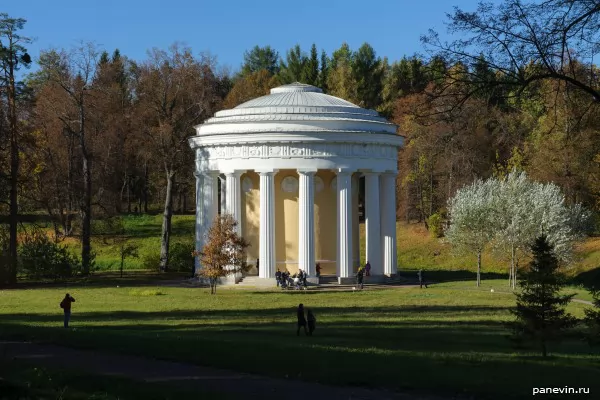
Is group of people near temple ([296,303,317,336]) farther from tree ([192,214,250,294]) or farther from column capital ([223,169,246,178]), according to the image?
column capital ([223,169,246,178])

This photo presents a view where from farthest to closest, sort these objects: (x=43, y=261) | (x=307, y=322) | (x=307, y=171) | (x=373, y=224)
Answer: (x=373, y=224) < (x=43, y=261) < (x=307, y=171) < (x=307, y=322)

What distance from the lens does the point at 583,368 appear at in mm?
21219

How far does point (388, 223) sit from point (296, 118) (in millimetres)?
9645

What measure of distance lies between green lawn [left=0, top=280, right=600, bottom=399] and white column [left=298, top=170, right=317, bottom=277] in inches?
169

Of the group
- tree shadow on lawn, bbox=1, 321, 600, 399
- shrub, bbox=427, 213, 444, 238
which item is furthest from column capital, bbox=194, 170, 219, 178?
tree shadow on lawn, bbox=1, 321, 600, 399

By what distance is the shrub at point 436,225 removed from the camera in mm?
77500

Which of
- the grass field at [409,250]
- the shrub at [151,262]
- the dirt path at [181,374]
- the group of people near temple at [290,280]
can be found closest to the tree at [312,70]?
the grass field at [409,250]

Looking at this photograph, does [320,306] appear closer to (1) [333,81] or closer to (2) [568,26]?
(2) [568,26]

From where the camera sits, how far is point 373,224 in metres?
57.9

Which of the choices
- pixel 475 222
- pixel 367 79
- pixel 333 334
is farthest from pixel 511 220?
pixel 367 79

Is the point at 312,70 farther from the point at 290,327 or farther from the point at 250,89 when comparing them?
the point at 290,327

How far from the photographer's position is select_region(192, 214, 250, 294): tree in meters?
49.2

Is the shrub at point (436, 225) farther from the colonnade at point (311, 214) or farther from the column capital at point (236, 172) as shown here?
the column capital at point (236, 172)

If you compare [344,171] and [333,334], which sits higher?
[344,171]
